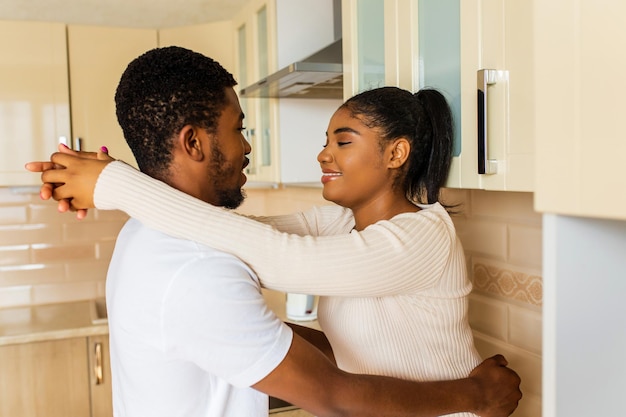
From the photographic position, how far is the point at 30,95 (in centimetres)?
246

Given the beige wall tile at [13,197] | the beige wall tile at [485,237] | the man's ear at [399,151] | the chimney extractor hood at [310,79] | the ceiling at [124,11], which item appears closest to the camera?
the man's ear at [399,151]

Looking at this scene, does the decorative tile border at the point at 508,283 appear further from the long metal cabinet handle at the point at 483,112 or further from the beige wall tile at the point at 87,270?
the beige wall tile at the point at 87,270

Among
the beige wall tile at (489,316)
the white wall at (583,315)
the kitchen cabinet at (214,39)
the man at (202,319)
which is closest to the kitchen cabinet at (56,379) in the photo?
the kitchen cabinet at (214,39)

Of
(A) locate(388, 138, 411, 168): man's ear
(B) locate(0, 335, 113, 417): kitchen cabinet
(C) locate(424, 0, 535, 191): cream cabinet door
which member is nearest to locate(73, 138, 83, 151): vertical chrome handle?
(B) locate(0, 335, 113, 417): kitchen cabinet

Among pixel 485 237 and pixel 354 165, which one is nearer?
pixel 354 165

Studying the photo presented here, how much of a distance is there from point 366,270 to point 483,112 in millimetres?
282

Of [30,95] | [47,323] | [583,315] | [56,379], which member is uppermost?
[30,95]

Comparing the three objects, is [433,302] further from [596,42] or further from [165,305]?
[596,42]

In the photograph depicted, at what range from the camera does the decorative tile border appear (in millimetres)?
1162

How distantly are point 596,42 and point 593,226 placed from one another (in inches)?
6.3

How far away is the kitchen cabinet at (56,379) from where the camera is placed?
246 centimetres

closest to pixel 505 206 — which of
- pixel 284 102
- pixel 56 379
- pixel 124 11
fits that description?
pixel 284 102

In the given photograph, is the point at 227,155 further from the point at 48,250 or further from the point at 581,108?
the point at 48,250

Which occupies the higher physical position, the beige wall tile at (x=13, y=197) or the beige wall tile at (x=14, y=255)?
the beige wall tile at (x=13, y=197)
